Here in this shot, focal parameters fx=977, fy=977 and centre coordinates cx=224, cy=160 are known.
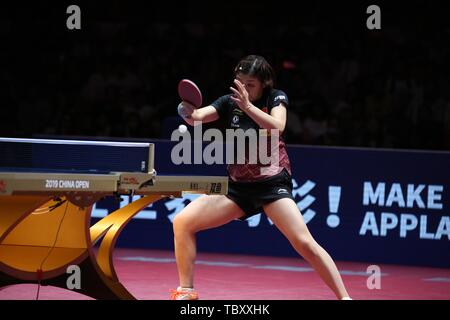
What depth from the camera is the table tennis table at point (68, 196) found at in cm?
583

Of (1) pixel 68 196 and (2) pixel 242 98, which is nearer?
(1) pixel 68 196

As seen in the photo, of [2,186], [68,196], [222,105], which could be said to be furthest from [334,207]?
[2,186]

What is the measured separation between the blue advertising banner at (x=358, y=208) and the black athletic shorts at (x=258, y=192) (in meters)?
3.93

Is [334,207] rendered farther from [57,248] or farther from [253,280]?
[57,248]

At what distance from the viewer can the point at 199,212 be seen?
660 centimetres

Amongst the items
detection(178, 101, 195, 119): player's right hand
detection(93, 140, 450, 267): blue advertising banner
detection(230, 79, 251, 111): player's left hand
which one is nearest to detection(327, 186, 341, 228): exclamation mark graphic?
detection(93, 140, 450, 267): blue advertising banner

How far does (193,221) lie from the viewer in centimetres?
661

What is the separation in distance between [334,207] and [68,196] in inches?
203

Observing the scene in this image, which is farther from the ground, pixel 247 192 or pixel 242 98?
pixel 242 98

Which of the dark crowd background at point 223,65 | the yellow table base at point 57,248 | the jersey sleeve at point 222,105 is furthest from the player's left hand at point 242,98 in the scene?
the dark crowd background at point 223,65

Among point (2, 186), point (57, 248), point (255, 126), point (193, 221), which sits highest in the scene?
point (255, 126)

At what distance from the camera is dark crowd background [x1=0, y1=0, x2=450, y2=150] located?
12180mm

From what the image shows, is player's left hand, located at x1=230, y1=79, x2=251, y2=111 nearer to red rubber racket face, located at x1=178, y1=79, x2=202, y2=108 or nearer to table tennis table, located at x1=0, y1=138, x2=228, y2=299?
red rubber racket face, located at x1=178, y1=79, x2=202, y2=108

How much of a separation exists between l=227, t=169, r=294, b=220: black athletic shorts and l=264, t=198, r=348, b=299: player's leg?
119 millimetres
